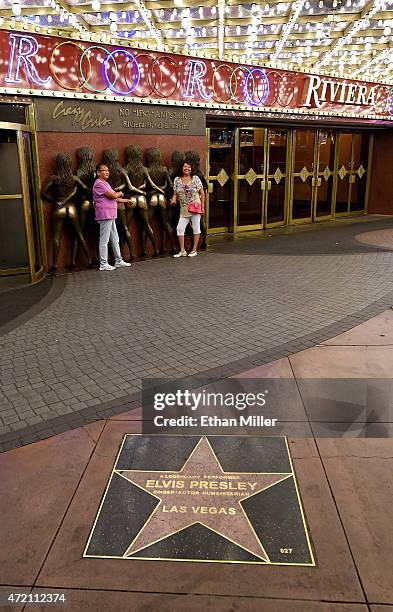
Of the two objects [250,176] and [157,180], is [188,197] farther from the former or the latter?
[250,176]

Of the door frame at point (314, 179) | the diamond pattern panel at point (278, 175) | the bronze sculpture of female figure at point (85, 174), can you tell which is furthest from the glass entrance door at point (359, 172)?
the bronze sculpture of female figure at point (85, 174)

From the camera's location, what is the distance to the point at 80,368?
4695 millimetres

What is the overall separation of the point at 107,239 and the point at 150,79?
3.09m

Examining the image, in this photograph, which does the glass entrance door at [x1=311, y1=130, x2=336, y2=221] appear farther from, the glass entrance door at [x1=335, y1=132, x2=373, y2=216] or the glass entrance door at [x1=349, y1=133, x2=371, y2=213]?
the glass entrance door at [x1=349, y1=133, x2=371, y2=213]

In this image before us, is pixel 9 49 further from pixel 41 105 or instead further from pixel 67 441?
pixel 67 441

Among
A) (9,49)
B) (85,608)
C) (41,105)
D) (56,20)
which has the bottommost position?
(85,608)

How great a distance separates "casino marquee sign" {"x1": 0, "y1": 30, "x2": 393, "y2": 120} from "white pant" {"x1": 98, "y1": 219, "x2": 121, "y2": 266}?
216cm

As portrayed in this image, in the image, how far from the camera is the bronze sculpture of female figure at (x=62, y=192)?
8367 mm

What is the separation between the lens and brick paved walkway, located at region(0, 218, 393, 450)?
13.6ft

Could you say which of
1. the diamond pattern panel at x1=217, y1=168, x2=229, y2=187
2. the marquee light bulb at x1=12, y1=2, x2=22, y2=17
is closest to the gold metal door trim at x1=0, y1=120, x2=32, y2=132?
the diamond pattern panel at x1=217, y1=168, x2=229, y2=187

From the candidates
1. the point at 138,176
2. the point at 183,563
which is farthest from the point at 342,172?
the point at 183,563

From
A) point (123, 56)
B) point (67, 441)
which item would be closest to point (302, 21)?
point (123, 56)

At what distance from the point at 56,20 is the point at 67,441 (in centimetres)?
1514

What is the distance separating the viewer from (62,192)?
331 inches
